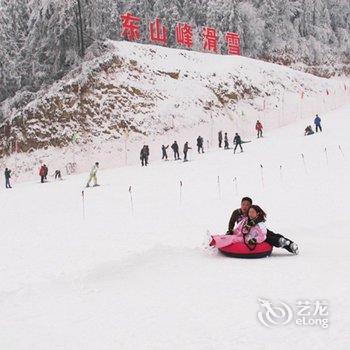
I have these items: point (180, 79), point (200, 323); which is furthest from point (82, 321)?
point (180, 79)

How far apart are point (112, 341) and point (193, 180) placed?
1752 cm

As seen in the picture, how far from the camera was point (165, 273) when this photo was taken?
7.72m

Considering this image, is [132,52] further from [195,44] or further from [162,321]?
[162,321]

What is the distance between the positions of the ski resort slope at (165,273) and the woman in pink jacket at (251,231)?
0.45 meters

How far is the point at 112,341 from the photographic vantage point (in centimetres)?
505

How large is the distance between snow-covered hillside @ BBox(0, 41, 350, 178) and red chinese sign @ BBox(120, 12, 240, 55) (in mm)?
3634

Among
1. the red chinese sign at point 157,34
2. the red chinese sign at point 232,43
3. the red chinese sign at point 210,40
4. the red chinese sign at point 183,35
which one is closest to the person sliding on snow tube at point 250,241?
the red chinese sign at point 183,35

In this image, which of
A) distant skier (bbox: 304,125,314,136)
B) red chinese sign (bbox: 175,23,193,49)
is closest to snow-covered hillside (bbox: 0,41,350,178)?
red chinese sign (bbox: 175,23,193,49)

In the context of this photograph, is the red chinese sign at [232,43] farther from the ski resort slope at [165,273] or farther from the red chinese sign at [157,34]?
the ski resort slope at [165,273]

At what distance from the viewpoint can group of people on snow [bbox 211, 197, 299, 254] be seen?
891cm

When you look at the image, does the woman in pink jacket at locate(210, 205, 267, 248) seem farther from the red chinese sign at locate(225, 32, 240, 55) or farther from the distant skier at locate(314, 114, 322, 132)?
the red chinese sign at locate(225, 32, 240, 55)

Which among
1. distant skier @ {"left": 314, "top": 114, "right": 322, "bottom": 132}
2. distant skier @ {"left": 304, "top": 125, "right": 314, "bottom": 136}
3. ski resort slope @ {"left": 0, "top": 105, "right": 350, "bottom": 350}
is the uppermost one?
distant skier @ {"left": 314, "top": 114, "right": 322, "bottom": 132}

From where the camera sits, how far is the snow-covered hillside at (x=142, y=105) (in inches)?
1435

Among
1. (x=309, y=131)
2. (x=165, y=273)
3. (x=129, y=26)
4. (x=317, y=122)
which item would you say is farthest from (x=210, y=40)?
(x=165, y=273)
